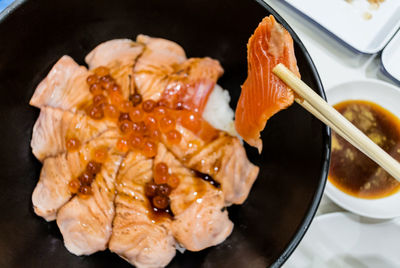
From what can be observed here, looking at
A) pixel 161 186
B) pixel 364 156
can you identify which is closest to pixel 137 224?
pixel 161 186

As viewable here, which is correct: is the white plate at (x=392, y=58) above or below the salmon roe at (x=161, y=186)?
above

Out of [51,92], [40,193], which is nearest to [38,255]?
[40,193]

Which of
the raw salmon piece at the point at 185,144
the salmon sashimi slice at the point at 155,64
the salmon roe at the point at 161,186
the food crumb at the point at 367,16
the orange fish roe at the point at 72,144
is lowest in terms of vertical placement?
the orange fish roe at the point at 72,144

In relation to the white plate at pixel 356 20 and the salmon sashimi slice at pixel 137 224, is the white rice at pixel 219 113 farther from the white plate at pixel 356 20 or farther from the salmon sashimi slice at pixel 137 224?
the white plate at pixel 356 20

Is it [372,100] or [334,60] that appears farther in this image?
[334,60]

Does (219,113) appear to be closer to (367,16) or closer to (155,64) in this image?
(155,64)

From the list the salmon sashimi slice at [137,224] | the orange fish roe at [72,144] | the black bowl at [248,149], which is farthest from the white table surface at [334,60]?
the orange fish roe at [72,144]

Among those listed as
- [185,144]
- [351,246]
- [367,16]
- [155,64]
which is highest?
[367,16]
